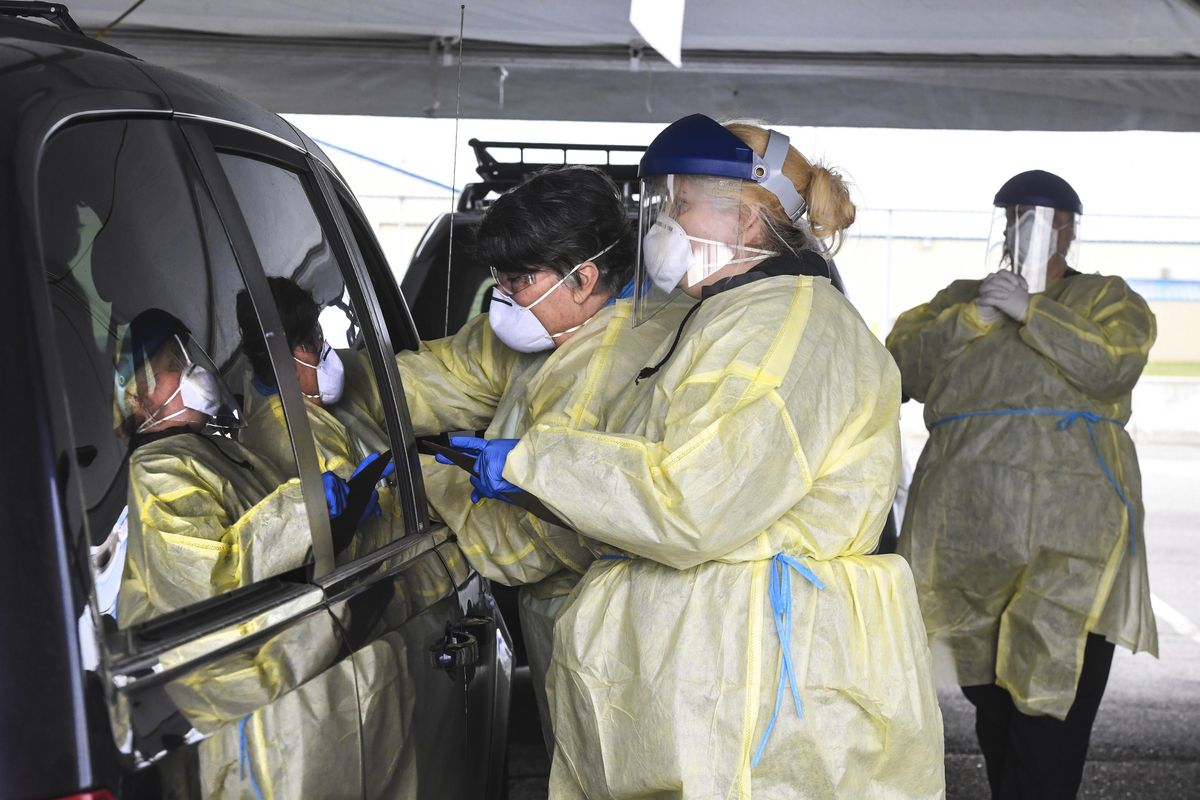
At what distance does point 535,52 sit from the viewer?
4.75 meters

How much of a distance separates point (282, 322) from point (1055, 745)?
2.87 m

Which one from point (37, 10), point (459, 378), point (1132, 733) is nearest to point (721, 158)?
point (459, 378)

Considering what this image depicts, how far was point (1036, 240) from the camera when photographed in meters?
3.98

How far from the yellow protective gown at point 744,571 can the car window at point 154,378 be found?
1.77 ft

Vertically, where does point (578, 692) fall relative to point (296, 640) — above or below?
below

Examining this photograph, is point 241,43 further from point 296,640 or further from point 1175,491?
point 1175,491

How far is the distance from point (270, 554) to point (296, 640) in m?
0.14

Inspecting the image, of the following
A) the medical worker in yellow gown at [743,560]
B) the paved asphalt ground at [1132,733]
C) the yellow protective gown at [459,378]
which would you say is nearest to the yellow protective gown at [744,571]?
the medical worker in yellow gown at [743,560]

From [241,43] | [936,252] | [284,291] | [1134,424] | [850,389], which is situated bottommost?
[1134,424]

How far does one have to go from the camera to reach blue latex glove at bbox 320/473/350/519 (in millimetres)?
1788

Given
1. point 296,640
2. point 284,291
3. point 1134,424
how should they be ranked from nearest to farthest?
point 296,640
point 284,291
point 1134,424

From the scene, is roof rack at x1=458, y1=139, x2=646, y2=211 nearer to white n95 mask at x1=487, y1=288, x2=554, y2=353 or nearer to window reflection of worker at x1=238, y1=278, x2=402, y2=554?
white n95 mask at x1=487, y1=288, x2=554, y2=353

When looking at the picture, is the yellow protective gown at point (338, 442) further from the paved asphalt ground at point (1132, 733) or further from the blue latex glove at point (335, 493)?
the paved asphalt ground at point (1132, 733)

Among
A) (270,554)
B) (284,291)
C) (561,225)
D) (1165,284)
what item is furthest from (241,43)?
(1165,284)
